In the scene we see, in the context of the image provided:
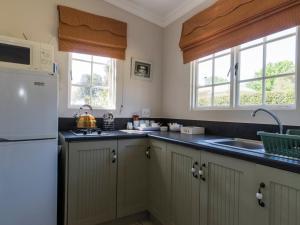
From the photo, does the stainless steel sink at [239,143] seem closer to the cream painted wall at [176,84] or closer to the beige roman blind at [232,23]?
the cream painted wall at [176,84]

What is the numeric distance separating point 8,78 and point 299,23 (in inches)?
83.2

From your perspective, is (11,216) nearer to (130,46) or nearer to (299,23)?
(130,46)

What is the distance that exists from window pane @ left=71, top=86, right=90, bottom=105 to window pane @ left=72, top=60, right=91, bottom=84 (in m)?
0.08

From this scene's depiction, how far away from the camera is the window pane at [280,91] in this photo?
1589 mm

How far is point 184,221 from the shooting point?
1.68 meters

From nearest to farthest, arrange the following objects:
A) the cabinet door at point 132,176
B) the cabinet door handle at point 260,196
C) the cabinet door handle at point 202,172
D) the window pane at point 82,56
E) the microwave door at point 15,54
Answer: the cabinet door handle at point 260,196 < the cabinet door handle at point 202,172 < the microwave door at point 15,54 < the cabinet door at point 132,176 < the window pane at point 82,56

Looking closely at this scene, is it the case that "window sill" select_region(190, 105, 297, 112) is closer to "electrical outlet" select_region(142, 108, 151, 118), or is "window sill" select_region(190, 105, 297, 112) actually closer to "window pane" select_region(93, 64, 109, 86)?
"electrical outlet" select_region(142, 108, 151, 118)

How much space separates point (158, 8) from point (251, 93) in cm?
169

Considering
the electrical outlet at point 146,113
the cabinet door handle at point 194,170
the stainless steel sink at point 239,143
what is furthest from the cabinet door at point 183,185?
the electrical outlet at point 146,113

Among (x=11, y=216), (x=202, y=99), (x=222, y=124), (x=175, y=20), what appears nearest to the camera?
(x=11, y=216)

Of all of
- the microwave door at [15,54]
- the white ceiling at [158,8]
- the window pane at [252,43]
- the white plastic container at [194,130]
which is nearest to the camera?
the microwave door at [15,54]

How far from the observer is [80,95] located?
246cm

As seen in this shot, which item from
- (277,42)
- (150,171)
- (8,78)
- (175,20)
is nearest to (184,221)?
(150,171)

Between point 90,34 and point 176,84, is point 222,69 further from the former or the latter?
point 90,34
